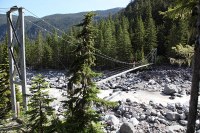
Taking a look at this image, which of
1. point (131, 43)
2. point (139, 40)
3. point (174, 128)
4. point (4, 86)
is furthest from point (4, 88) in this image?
point (131, 43)

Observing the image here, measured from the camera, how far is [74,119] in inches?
356

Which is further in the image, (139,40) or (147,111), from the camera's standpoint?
(139,40)

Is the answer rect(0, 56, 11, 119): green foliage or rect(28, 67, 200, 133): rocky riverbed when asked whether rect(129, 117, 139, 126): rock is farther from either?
rect(0, 56, 11, 119): green foliage

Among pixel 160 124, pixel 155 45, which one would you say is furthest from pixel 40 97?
pixel 155 45

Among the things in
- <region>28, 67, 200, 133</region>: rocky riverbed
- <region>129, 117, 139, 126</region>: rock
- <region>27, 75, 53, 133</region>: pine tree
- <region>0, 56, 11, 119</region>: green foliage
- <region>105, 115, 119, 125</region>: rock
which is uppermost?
<region>27, 75, 53, 133</region>: pine tree

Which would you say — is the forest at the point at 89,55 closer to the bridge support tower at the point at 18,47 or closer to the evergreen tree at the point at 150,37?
the evergreen tree at the point at 150,37

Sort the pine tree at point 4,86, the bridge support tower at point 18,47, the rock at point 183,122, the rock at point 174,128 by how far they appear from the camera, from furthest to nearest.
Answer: the pine tree at point 4,86 → the rock at point 183,122 → the rock at point 174,128 → the bridge support tower at point 18,47

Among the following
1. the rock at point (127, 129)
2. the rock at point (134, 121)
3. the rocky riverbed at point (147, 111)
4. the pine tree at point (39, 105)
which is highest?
the pine tree at point (39, 105)

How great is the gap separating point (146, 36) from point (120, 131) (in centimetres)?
4579

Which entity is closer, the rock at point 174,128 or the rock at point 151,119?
the rock at point 174,128

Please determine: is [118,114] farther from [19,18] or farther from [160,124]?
[19,18]

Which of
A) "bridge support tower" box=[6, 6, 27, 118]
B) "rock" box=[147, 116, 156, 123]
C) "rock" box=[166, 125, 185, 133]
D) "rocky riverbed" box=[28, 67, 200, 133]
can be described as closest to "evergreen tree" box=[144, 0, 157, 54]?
"rocky riverbed" box=[28, 67, 200, 133]

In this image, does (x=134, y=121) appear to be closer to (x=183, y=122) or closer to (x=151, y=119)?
(x=151, y=119)

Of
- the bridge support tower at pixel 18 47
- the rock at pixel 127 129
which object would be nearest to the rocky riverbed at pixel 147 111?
the rock at pixel 127 129
